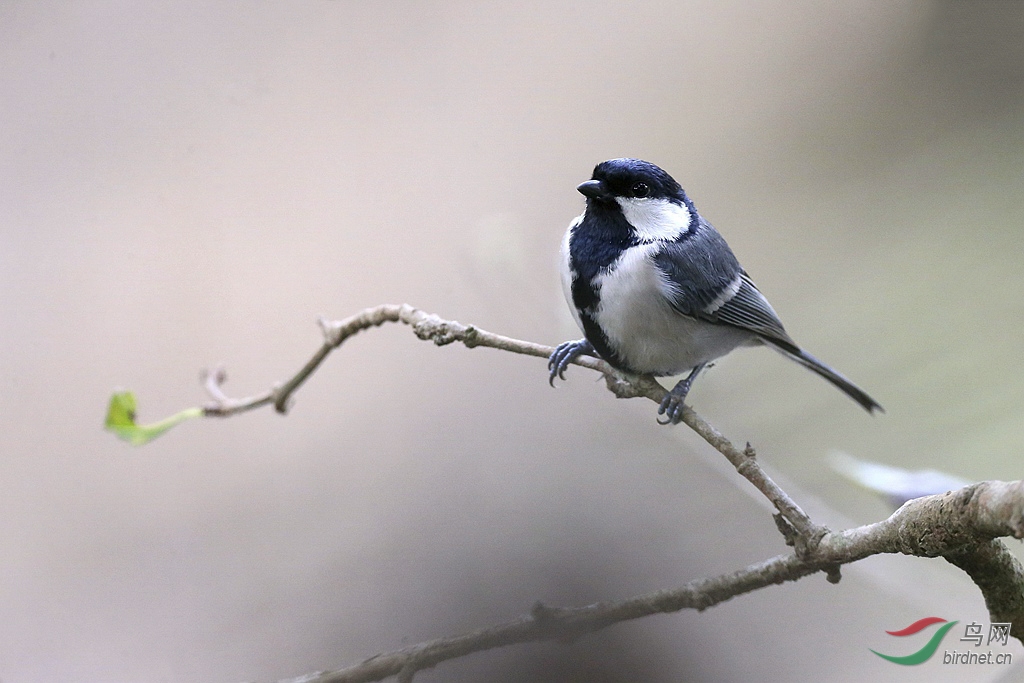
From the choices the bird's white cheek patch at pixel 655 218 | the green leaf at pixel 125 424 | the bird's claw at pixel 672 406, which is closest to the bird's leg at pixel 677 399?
the bird's claw at pixel 672 406

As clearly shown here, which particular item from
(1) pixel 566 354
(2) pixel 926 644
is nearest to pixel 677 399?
(1) pixel 566 354

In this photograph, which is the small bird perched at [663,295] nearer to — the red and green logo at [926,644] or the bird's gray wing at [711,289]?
the bird's gray wing at [711,289]

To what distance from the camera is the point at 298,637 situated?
2.45 ft

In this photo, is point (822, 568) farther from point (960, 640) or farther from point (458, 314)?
point (458, 314)

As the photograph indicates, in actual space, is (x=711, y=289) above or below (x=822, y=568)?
above

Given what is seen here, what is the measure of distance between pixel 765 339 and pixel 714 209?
17 centimetres

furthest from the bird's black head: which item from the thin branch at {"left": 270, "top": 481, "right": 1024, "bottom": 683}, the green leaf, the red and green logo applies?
the green leaf

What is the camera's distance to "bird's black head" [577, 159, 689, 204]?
0.59 m

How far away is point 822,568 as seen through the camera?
0.52 m

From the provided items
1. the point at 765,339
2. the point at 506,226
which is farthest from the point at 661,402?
the point at 506,226

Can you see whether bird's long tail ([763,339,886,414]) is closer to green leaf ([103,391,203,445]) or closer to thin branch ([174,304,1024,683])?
thin branch ([174,304,1024,683])

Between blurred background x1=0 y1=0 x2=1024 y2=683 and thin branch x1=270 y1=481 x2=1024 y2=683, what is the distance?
0.02 meters

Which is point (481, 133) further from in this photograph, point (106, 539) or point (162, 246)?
point (106, 539)

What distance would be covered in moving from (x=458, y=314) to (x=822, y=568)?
1.63 ft
